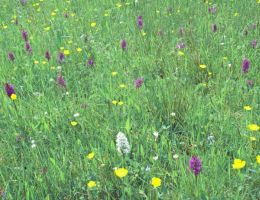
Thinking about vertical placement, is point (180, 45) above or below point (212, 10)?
below

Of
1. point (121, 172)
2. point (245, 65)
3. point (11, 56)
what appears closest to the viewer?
point (121, 172)

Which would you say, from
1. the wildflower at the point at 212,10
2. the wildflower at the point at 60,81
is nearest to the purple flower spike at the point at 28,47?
the wildflower at the point at 60,81

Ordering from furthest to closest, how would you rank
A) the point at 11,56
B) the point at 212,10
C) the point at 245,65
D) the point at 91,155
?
1. the point at 212,10
2. the point at 11,56
3. the point at 245,65
4. the point at 91,155

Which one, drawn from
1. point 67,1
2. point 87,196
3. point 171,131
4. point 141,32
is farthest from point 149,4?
point 87,196

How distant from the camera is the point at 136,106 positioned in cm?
247

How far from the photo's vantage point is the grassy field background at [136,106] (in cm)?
195

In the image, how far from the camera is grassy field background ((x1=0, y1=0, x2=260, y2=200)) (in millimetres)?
1950

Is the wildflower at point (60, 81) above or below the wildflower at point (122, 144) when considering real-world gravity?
above

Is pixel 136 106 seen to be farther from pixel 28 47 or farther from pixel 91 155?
pixel 28 47

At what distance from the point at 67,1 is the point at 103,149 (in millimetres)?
3051

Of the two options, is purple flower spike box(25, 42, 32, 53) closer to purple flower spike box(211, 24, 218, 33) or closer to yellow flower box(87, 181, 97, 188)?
purple flower spike box(211, 24, 218, 33)

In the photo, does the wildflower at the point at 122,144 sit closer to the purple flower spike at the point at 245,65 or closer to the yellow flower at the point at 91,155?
the yellow flower at the point at 91,155

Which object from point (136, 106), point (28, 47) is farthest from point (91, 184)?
point (28, 47)

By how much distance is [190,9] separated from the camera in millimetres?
4117
